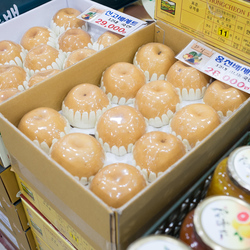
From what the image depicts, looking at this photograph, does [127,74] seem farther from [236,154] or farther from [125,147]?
[236,154]

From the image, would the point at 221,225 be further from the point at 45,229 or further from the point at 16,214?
the point at 16,214

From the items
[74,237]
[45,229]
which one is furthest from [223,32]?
[45,229]

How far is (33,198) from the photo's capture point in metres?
1.37

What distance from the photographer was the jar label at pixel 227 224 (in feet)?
1.98

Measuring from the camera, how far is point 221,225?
2.06 ft

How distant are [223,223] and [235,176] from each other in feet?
0.41

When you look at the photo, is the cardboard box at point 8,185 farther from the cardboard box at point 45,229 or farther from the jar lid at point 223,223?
the jar lid at point 223,223

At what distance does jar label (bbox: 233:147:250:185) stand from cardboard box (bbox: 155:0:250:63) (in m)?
0.60

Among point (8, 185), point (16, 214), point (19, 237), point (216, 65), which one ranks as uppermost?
point (216, 65)

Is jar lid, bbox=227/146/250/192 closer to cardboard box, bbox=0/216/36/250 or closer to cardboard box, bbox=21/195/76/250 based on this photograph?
cardboard box, bbox=21/195/76/250

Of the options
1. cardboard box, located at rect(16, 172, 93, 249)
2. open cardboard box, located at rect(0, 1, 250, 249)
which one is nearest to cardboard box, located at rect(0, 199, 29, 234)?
cardboard box, located at rect(16, 172, 93, 249)

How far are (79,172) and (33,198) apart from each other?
441 mm

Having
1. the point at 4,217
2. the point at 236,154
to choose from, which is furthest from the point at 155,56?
the point at 4,217

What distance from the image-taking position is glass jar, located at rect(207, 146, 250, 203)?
710 millimetres
